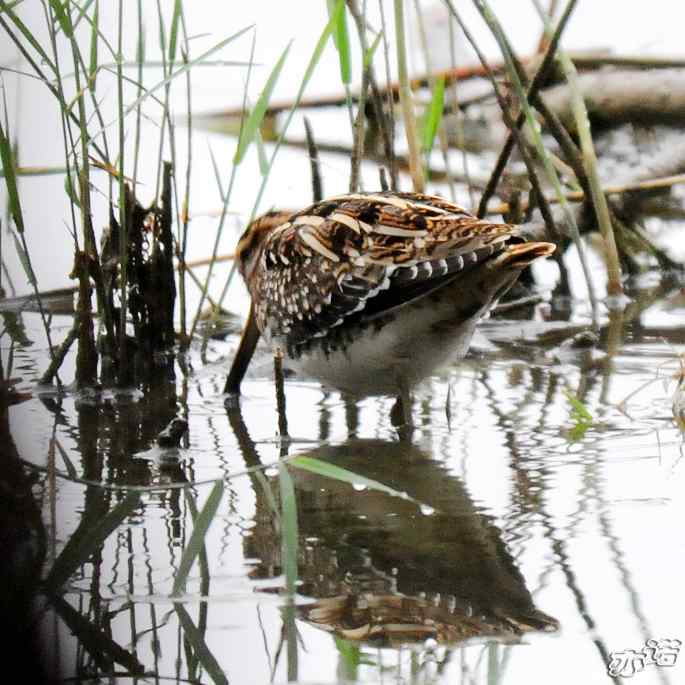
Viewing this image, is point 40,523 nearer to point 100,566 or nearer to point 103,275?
point 100,566

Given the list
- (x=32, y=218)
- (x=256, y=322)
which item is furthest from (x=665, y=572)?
(x=32, y=218)

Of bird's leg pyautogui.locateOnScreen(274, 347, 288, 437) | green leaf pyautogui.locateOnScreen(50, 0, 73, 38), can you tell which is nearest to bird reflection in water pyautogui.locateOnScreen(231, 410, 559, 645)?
bird's leg pyautogui.locateOnScreen(274, 347, 288, 437)

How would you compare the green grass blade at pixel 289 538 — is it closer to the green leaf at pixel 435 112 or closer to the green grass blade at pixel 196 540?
the green grass blade at pixel 196 540

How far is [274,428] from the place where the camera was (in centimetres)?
464

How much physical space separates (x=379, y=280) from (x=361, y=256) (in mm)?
156

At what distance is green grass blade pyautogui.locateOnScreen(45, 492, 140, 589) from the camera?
3100 millimetres

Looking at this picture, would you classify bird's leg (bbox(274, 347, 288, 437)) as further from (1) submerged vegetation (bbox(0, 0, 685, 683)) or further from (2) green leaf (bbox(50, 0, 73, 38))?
(2) green leaf (bbox(50, 0, 73, 38))

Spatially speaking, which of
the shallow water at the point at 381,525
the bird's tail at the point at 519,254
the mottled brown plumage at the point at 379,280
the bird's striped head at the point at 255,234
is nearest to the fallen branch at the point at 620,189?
the shallow water at the point at 381,525

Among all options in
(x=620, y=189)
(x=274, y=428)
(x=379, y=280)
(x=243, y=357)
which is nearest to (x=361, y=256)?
(x=379, y=280)

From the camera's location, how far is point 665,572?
123 inches

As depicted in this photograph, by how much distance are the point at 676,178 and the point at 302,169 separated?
230cm

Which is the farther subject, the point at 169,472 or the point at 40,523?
the point at 169,472

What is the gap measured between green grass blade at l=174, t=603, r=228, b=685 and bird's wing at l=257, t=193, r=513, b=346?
57.8 inches

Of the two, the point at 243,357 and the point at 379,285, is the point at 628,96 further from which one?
the point at 379,285
